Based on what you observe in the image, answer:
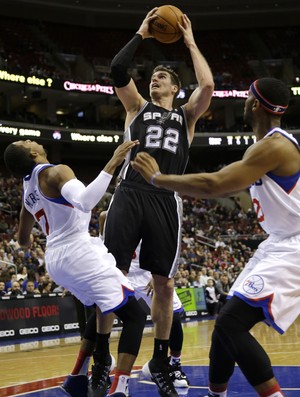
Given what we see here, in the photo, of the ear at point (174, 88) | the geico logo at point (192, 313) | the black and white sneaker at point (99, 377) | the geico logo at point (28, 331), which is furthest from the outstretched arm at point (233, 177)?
the geico logo at point (192, 313)

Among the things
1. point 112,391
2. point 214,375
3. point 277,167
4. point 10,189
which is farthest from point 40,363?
point 10,189

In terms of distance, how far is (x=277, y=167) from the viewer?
4086 millimetres

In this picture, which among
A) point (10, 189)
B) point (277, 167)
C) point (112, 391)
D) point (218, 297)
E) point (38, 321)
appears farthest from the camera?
point (10, 189)

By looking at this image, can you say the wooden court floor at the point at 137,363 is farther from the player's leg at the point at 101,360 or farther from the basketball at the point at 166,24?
the basketball at the point at 166,24

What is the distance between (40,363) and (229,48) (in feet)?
105

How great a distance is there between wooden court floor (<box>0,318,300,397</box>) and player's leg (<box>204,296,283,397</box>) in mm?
1522

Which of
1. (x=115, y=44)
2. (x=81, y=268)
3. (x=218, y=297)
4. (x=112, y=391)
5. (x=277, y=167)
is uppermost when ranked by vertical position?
(x=115, y=44)

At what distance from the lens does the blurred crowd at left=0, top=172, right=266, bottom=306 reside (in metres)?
15.6

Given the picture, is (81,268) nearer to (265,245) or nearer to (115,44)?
(265,245)

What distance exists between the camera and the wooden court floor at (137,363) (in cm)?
606

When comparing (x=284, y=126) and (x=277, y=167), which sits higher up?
(x=284, y=126)

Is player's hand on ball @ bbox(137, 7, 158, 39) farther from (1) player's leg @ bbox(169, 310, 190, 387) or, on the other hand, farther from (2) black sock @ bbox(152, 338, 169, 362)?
(1) player's leg @ bbox(169, 310, 190, 387)

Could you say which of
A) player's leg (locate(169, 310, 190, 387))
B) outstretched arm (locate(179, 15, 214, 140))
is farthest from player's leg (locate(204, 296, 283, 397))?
outstretched arm (locate(179, 15, 214, 140))

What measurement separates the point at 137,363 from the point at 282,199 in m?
4.93
